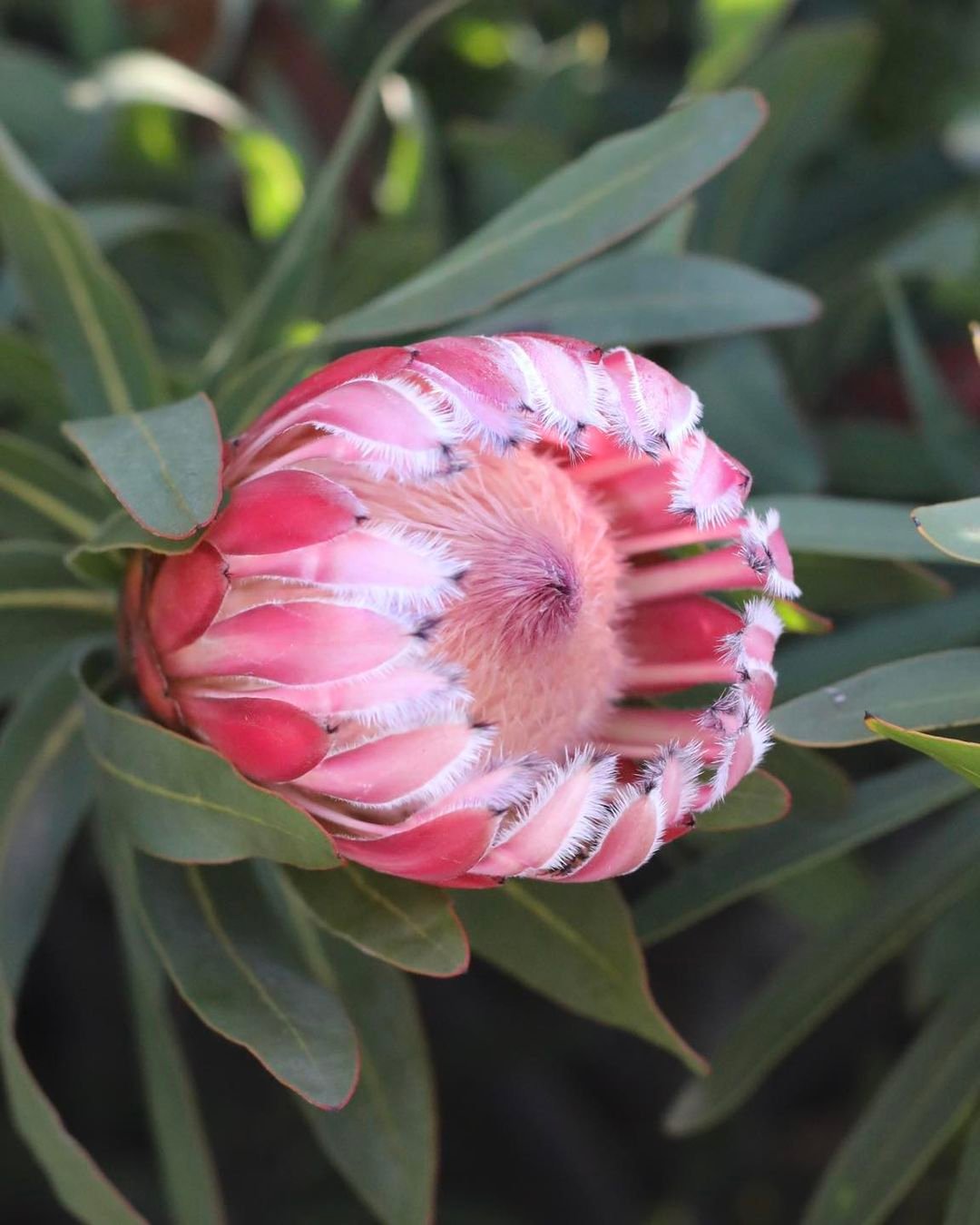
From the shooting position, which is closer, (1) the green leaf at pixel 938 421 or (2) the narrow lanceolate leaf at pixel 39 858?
A: (2) the narrow lanceolate leaf at pixel 39 858

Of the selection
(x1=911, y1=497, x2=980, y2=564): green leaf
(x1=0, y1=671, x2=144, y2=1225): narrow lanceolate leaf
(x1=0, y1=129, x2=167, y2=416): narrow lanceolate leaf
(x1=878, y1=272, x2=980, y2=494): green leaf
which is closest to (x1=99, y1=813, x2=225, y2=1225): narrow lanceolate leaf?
(x1=0, y1=671, x2=144, y2=1225): narrow lanceolate leaf

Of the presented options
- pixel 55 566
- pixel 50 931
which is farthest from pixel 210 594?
pixel 50 931

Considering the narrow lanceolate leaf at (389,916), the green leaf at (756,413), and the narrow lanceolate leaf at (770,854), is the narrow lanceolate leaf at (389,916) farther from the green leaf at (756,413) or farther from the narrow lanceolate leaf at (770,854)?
the green leaf at (756,413)

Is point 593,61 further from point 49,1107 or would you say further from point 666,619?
point 49,1107

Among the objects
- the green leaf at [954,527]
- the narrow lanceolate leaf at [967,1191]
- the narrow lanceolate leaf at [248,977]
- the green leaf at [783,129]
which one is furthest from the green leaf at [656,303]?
the narrow lanceolate leaf at [967,1191]

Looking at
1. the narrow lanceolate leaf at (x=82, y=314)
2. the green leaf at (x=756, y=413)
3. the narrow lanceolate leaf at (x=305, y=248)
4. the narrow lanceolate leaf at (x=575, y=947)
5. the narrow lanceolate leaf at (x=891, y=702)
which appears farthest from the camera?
the green leaf at (x=756, y=413)

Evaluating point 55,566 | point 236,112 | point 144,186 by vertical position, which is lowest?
point 55,566
